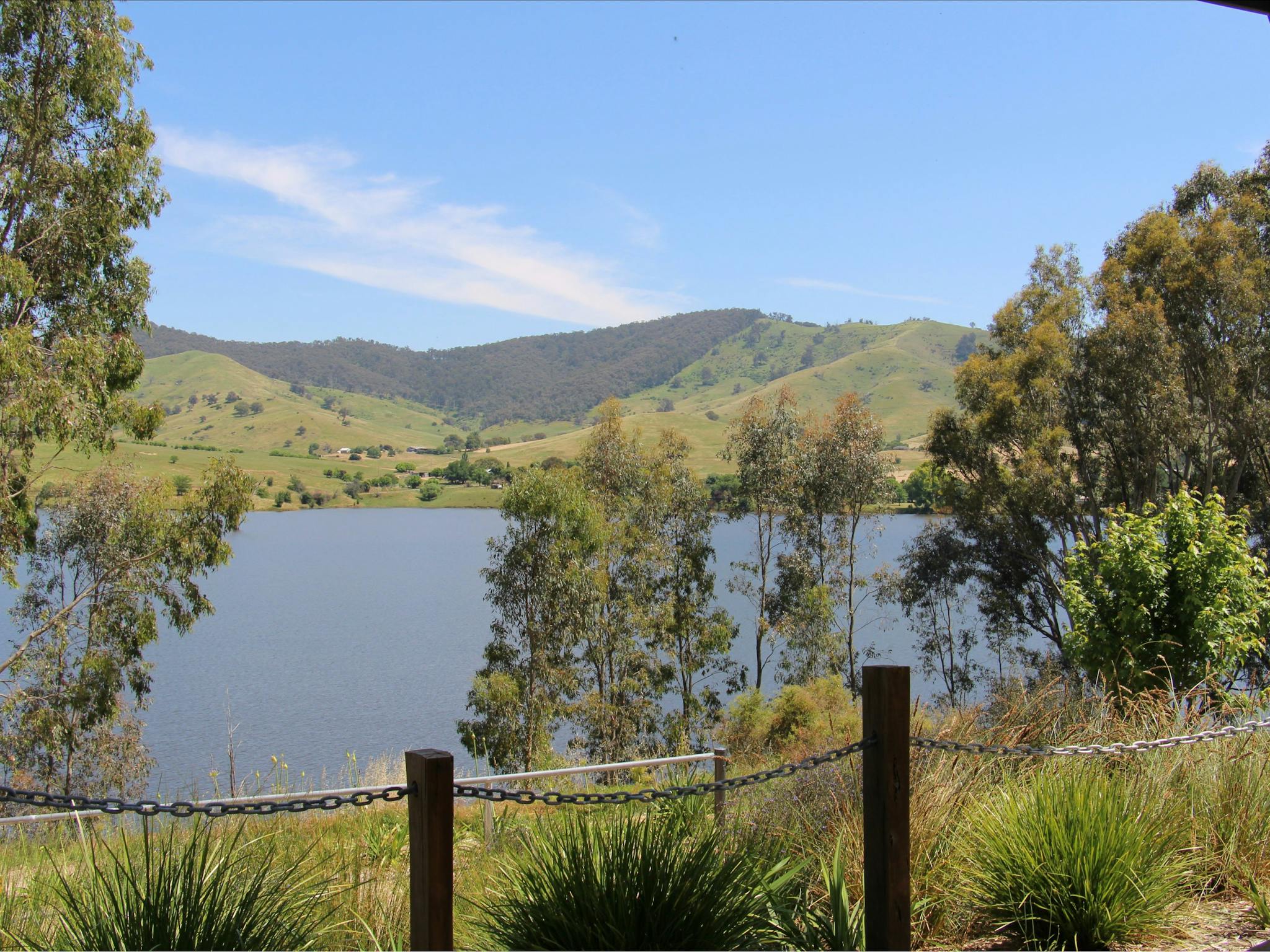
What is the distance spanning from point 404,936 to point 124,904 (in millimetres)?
1295

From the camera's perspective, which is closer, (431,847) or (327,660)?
(431,847)

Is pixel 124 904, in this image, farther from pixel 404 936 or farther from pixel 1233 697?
pixel 1233 697

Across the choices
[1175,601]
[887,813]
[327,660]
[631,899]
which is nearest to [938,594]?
[1175,601]

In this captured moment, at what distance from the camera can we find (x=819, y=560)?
3834 cm

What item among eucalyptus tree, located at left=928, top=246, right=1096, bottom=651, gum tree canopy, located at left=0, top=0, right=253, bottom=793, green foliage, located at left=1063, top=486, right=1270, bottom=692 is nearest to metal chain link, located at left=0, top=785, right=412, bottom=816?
green foliage, located at left=1063, top=486, right=1270, bottom=692

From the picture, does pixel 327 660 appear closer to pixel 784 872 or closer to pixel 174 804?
pixel 784 872

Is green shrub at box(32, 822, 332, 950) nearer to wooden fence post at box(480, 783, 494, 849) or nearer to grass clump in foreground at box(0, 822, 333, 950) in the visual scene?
grass clump in foreground at box(0, 822, 333, 950)

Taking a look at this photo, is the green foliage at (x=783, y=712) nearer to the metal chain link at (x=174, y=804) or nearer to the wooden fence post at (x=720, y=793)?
the wooden fence post at (x=720, y=793)

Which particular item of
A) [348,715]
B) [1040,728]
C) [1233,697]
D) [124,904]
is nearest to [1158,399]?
[1233,697]

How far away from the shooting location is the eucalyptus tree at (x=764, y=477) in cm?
3788

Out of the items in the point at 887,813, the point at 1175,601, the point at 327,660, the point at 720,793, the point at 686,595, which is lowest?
the point at 327,660

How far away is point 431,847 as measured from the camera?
2875 mm

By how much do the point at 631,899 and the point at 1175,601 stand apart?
23.8 ft

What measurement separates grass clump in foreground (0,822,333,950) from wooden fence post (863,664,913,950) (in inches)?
80.7
